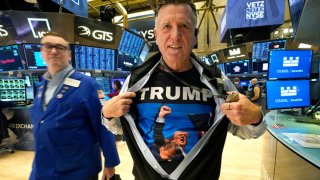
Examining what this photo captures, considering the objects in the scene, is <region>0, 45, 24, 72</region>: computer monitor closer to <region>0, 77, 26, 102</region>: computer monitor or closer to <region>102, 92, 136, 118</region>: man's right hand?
<region>0, 77, 26, 102</region>: computer monitor

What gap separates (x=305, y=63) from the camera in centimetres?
280

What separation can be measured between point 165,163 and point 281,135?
51.9 inches

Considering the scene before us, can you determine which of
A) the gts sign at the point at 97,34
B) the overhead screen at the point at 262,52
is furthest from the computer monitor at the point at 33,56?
the overhead screen at the point at 262,52

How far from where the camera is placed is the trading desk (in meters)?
1.45

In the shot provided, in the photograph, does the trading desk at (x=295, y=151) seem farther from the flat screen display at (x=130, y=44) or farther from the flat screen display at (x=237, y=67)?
the flat screen display at (x=237, y=67)

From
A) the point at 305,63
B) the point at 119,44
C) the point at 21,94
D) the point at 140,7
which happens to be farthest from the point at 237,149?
the point at 140,7

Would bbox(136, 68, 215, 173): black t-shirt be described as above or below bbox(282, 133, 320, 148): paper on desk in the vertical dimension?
above

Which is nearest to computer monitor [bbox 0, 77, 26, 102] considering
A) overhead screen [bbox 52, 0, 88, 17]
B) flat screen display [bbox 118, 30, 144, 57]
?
overhead screen [bbox 52, 0, 88, 17]

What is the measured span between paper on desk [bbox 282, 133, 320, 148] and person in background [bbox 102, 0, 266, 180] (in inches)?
33.2

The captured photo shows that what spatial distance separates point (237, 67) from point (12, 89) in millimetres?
8372

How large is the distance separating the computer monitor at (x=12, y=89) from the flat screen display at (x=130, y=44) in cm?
268

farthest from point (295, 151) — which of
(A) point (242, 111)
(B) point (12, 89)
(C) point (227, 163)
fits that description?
(B) point (12, 89)

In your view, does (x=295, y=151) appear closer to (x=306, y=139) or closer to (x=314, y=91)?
(x=306, y=139)

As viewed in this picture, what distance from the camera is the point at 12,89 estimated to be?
555 centimetres
